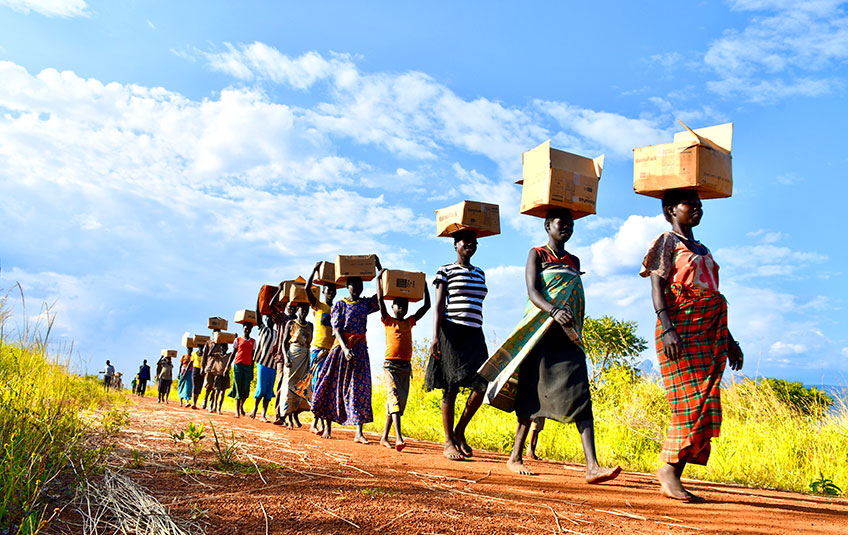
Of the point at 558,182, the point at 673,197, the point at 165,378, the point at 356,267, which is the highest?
the point at 558,182

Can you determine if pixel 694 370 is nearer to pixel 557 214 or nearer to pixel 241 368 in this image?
pixel 557 214

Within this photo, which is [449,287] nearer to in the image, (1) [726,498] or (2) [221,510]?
(1) [726,498]

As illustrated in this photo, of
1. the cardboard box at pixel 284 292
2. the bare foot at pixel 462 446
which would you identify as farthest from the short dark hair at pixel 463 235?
the cardboard box at pixel 284 292

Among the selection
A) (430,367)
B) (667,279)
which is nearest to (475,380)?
(430,367)

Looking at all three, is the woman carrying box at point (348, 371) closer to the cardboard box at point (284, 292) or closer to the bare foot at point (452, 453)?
the bare foot at point (452, 453)

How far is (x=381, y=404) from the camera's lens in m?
14.0

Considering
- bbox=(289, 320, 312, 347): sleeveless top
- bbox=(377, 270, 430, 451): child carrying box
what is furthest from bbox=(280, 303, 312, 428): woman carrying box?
bbox=(377, 270, 430, 451): child carrying box

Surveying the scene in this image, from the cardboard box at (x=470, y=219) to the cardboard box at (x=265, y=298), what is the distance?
642 cm

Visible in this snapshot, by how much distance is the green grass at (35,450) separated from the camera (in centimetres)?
333

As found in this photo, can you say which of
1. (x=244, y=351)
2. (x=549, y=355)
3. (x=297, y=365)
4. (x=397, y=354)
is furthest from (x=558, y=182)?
(x=244, y=351)

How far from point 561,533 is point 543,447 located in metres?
4.51

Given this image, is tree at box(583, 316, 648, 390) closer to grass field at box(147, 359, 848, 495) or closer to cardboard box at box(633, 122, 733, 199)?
grass field at box(147, 359, 848, 495)

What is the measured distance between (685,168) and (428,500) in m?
2.98

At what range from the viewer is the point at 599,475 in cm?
454
